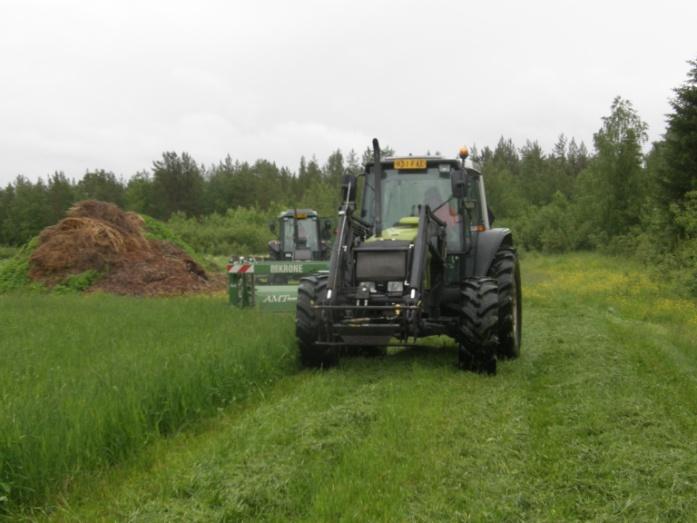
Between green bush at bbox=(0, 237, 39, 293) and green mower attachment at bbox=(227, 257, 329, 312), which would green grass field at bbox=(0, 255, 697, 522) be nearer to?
green mower attachment at bbox=(227, 257, 329, 312)

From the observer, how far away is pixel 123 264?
20.0 metres

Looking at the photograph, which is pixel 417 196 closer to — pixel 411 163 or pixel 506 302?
pixel 411 163

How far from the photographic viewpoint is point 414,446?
5168 millimetres

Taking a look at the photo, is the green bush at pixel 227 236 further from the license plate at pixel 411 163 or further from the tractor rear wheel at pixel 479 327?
the tractor rear wheel at pixel 479 327

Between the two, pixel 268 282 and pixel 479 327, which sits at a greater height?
pixel 268 282

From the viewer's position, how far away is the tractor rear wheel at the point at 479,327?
25.7 feet

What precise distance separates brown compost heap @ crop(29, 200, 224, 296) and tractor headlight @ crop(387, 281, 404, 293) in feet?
40.1

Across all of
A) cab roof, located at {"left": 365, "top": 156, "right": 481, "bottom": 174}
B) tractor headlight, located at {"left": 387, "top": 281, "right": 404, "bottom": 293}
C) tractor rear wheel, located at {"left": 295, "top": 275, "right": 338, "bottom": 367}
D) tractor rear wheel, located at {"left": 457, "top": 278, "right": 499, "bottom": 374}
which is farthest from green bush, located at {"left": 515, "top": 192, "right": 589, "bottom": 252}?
tractor headlight, located at {"left": 387, "top": 281, "right": 404, "bottom": 293}

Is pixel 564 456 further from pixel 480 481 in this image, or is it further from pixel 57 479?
pixel 57 479

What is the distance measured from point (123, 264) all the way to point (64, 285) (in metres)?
1.65

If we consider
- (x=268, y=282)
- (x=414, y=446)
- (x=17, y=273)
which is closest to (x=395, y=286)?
(x=414, y=446)

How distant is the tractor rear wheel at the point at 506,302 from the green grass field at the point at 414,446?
1.60 feet

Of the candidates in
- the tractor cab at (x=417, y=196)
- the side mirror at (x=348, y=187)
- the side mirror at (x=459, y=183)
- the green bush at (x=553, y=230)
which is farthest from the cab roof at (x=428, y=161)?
the green bush at (x=553, y=230)

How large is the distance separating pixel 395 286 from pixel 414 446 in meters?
2.81
